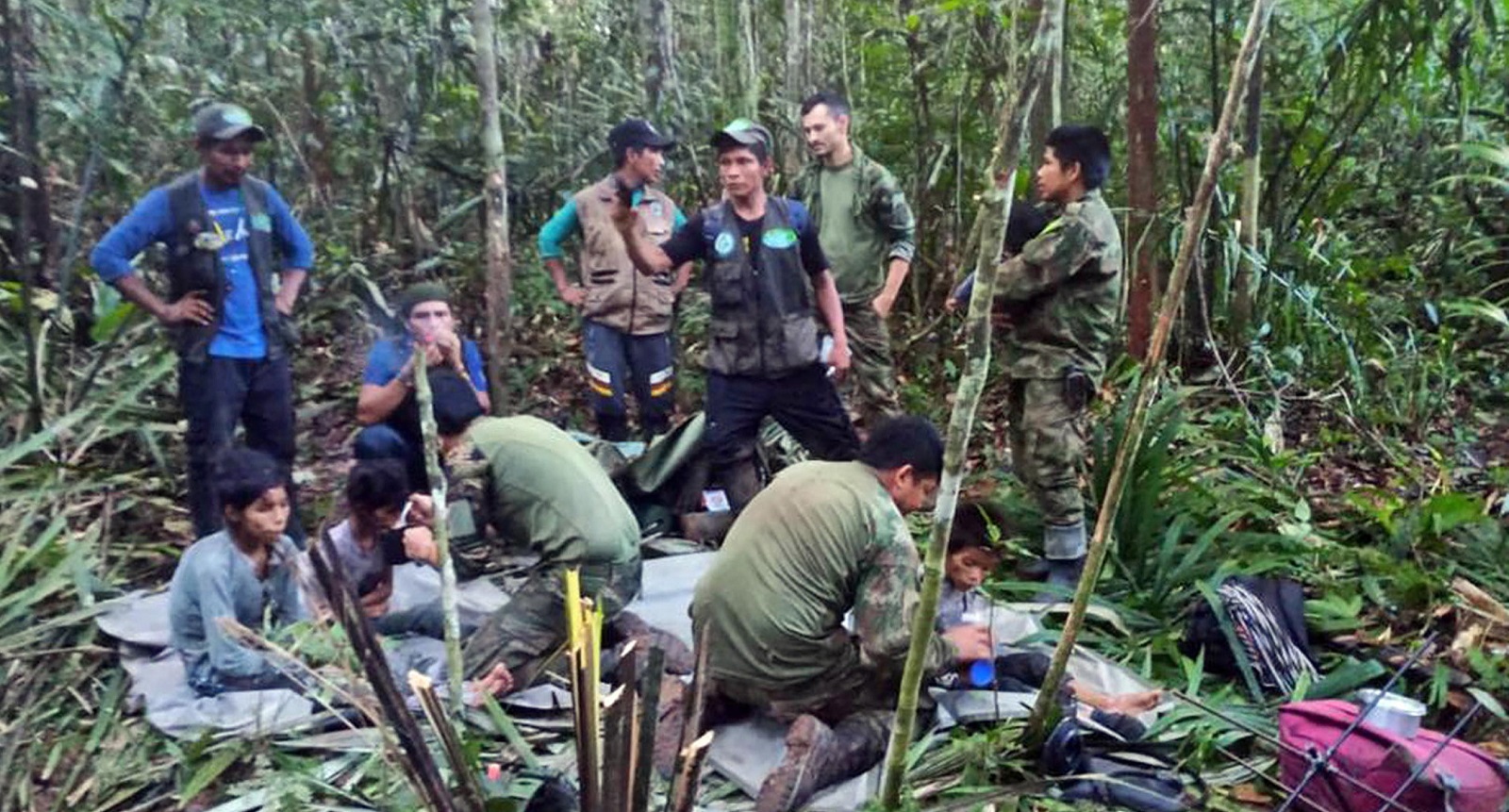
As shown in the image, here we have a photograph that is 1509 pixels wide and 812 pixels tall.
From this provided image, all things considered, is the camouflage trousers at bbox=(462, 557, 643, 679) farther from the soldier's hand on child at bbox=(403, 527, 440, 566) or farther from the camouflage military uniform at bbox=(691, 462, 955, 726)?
the camouflage military uniform at bbox=(691, 462, 955, 726)

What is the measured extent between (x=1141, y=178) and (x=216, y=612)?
15.2 ft

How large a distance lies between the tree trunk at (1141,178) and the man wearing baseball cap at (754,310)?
175 cm

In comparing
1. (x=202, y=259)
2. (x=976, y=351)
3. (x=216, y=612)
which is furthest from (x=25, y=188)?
(x=976, y=351)

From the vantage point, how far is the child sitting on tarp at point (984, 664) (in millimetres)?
3865

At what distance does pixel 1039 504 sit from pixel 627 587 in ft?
5.69

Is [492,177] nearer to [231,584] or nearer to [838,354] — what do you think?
[838,354]

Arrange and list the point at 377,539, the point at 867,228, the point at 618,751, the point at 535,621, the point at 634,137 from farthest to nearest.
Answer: the point at 867,228 < the point at 634,137 < the point at 377,539 < the point at 535,621 < the point at 618,751

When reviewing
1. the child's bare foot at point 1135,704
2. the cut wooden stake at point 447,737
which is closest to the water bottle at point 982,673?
the child's bare foot at point 1135,704

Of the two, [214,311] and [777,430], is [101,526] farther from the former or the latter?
[777,430]

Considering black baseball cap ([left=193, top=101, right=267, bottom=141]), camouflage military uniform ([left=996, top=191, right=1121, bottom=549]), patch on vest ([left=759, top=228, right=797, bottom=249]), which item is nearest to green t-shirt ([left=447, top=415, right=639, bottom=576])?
patch on vest ([left=759, top=228, right=797, bottom=249])

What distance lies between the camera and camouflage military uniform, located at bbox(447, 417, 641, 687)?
13.4 feet

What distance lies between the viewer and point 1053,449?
4.88 metres

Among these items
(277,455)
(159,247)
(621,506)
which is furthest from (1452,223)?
(159,247)

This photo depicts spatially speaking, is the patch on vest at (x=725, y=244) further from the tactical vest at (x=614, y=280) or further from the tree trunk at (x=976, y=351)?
the tree trunk at (x=976, y=351)
